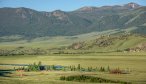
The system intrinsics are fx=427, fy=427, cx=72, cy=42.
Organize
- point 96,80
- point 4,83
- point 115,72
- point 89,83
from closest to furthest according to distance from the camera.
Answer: point 4,83, point 89,83, point 96,80, point 115,72

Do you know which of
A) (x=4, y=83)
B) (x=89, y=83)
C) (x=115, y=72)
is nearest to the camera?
(x=4, y=83)

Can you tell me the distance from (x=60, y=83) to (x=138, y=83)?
18052 millimetres

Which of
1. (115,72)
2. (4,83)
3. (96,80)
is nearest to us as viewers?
(4,83)

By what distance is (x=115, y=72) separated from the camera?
5020 inches

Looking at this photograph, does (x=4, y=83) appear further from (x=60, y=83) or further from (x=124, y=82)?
(x=124, y=82)

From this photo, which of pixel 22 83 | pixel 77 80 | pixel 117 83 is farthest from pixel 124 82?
pixel 22 83

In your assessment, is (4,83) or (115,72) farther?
(115,72)

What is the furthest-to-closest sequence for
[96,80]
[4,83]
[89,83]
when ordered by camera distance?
[96,80] → [89,83] → [4,83]

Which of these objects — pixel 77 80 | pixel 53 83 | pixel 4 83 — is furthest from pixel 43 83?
pixel 77 80

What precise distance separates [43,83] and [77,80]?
14242mm

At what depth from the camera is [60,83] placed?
8938cm

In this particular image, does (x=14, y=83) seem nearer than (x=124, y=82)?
Yes

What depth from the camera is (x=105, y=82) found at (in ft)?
318

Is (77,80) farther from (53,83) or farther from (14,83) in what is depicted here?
(14,83)
